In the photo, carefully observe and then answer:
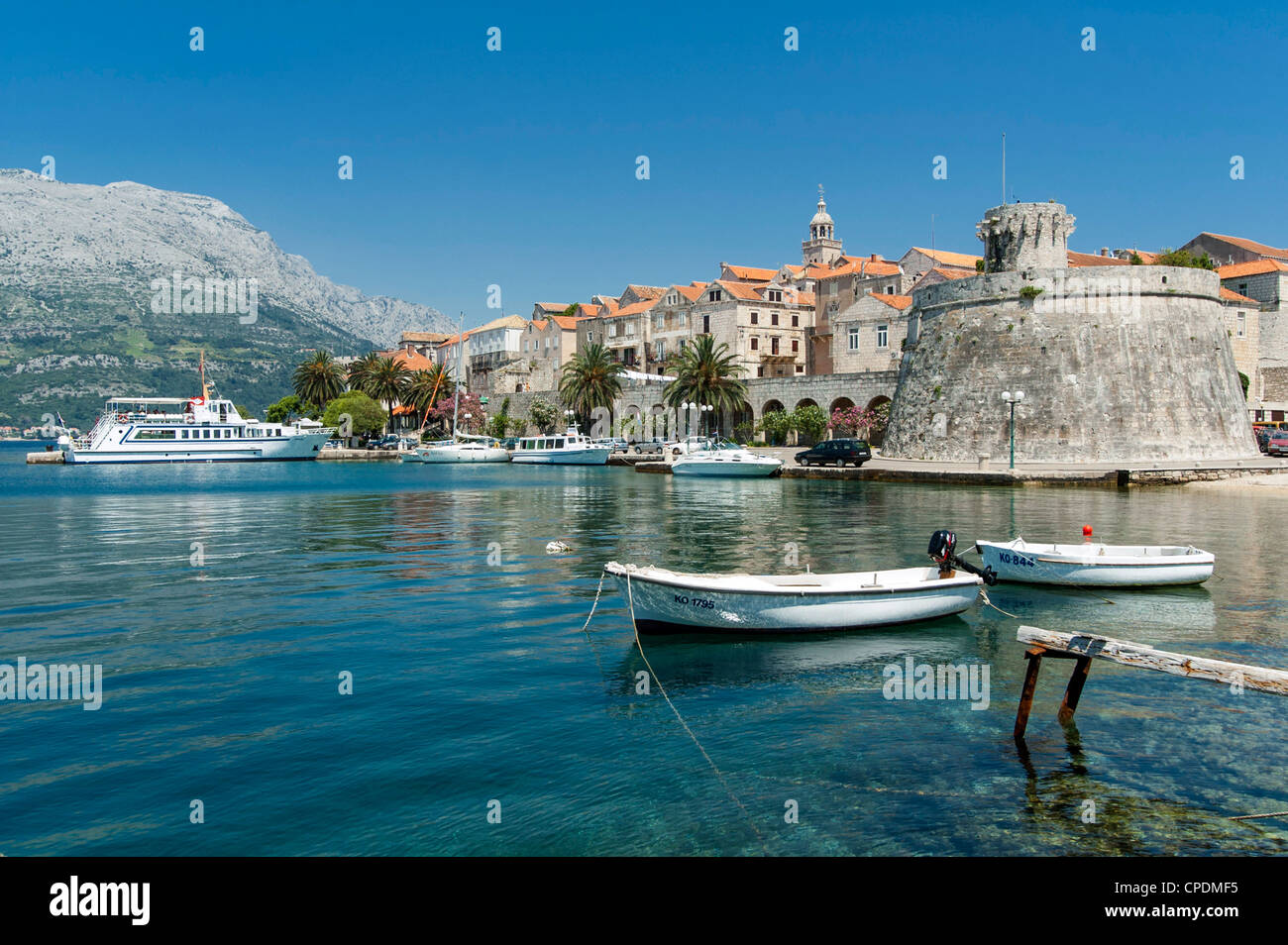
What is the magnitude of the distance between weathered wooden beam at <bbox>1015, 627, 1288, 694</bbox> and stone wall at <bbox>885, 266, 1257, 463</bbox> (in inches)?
1474

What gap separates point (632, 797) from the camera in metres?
7.73

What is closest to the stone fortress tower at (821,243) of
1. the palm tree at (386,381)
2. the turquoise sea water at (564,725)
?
the palm tree at (386,381)

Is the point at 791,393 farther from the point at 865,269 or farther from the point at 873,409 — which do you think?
the point at 865,269

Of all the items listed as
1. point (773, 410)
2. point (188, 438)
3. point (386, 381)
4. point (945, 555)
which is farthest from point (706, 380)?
point (945, 555)

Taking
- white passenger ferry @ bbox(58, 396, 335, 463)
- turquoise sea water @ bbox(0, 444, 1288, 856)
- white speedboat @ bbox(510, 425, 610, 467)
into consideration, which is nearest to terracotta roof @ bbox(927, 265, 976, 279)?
white speedboat @ bbox(510, 425, 610, 467)

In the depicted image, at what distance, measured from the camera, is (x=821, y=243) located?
96.8 metres

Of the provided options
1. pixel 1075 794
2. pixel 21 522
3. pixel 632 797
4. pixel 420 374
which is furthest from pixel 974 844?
pixel 420 374

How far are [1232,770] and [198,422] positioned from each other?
8358 cm

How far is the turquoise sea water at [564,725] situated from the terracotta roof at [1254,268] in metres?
55.2

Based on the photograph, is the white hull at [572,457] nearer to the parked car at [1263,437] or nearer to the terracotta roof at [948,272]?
the terracotta roof at [948,272]

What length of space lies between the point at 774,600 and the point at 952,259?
2846 inches

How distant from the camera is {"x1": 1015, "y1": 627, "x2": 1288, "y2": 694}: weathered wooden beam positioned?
7359 millimetres

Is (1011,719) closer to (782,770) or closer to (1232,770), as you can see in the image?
(1232,770)

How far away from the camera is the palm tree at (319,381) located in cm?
10031
